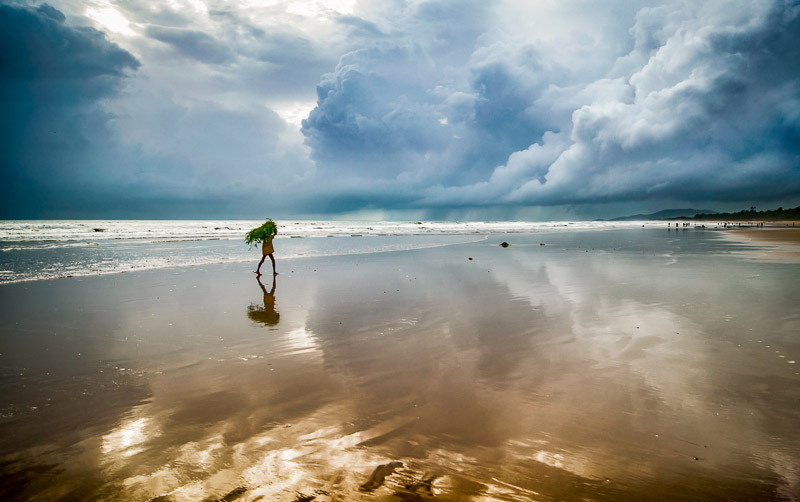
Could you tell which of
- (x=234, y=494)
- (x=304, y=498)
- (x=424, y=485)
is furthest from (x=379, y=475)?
(x=234, y=494)

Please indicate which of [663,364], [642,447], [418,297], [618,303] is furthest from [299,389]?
[618,303]

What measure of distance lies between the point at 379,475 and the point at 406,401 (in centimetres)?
148

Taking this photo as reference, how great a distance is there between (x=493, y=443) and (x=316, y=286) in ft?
35.3

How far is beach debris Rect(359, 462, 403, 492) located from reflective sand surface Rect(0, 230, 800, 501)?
3 centimetres

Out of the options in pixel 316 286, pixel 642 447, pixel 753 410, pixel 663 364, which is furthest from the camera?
pixel 316 286

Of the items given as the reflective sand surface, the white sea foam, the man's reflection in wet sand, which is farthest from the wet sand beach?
the white sea foam

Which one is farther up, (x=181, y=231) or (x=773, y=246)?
(x=181, y=231)

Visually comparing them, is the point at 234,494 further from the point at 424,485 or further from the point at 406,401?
the point at 406,401

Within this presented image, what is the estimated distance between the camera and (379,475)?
3.66 meters

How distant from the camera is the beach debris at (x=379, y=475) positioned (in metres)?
3.50

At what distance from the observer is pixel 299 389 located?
552cm

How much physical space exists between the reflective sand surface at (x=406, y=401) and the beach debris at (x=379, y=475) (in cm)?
3

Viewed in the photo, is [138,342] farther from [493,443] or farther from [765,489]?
[765,489]

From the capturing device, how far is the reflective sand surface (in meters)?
3.60
